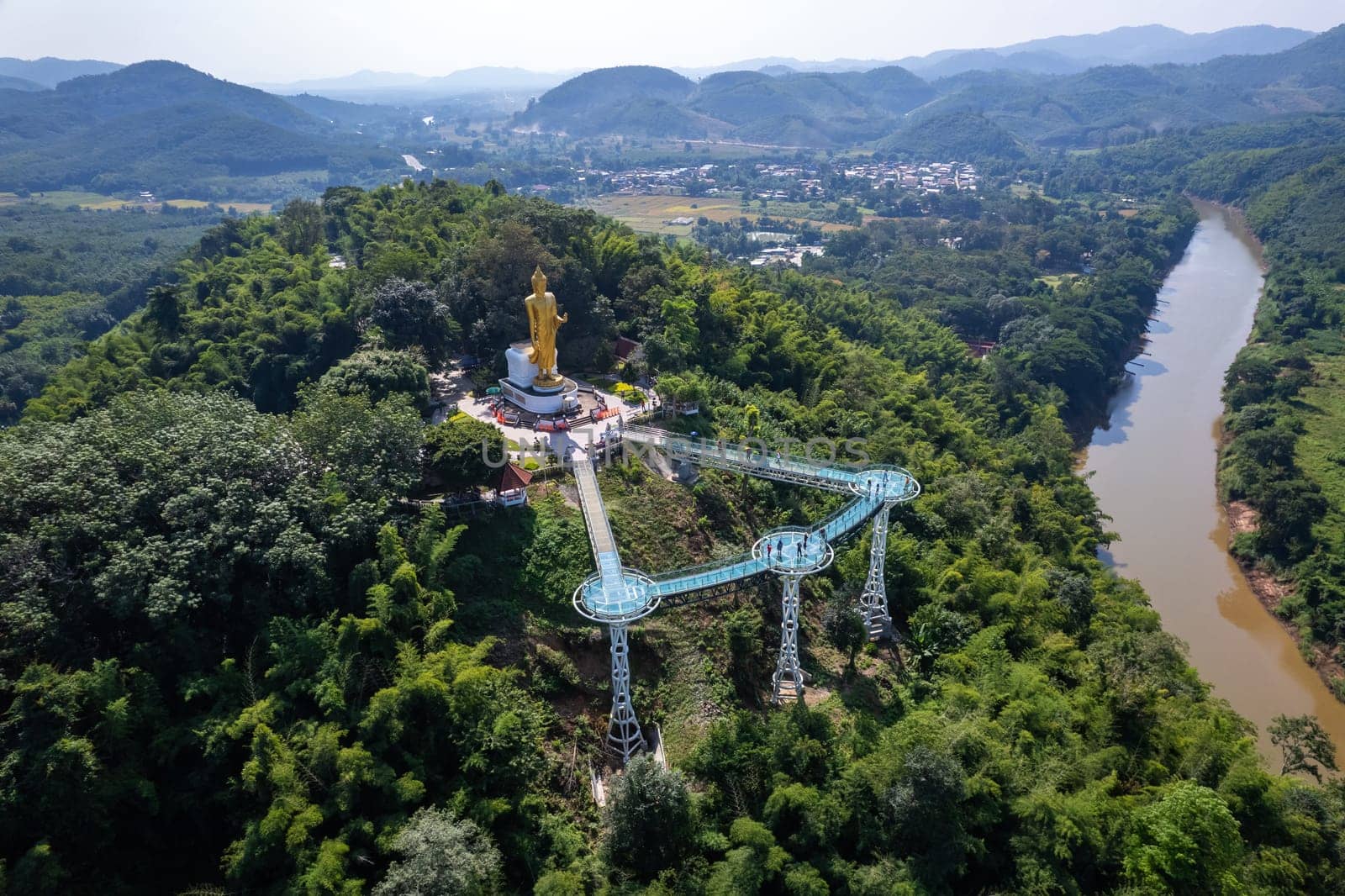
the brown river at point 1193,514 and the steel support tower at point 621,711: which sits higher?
the steel support tower at point 621,711

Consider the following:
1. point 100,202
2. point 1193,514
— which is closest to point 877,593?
point 1193,514

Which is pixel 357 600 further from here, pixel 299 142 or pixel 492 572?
pixel 299 142

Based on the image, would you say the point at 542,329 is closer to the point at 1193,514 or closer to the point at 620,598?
the point at 620,598

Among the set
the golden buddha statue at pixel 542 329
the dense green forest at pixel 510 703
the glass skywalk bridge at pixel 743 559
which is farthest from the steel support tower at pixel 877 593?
the golden buddha statue at pixel 542 329

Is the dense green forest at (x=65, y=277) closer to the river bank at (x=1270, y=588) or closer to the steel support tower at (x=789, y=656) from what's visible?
the steel support tower at (x=789, y=656)

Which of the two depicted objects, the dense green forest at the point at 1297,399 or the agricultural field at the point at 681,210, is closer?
the dense green forest at the point at 1297,399
